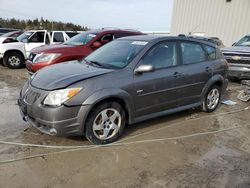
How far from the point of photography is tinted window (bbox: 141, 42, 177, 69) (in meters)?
5.01

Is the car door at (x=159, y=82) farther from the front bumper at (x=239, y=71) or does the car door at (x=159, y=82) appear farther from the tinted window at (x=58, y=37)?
the tinted window at (x=58, y=37)

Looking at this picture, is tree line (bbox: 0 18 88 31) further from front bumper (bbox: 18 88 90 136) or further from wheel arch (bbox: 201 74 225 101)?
front bumper (bbox: 18 88 90 136)

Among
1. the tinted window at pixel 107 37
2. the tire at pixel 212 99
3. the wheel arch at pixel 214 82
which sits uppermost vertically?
the tinted window at pixel 107 37

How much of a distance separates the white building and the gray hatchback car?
52.7 feet

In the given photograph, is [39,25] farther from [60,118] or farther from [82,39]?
[60,118]

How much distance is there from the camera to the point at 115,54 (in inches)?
206

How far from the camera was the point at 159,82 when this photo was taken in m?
5.03

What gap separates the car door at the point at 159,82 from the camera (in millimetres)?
4812

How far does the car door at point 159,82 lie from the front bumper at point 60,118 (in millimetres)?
1033

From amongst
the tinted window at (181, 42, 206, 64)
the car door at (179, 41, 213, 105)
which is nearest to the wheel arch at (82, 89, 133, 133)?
the car door at (179, 41, 213, 105)

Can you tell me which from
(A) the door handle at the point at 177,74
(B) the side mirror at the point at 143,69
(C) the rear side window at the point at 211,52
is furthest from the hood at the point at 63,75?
(C) the rear side window at the point at 211,52

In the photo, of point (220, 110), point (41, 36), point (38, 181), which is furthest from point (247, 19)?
point (38, 181)

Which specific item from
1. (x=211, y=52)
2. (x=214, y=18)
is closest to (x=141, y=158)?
(x=211, y=52)

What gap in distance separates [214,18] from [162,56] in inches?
743
